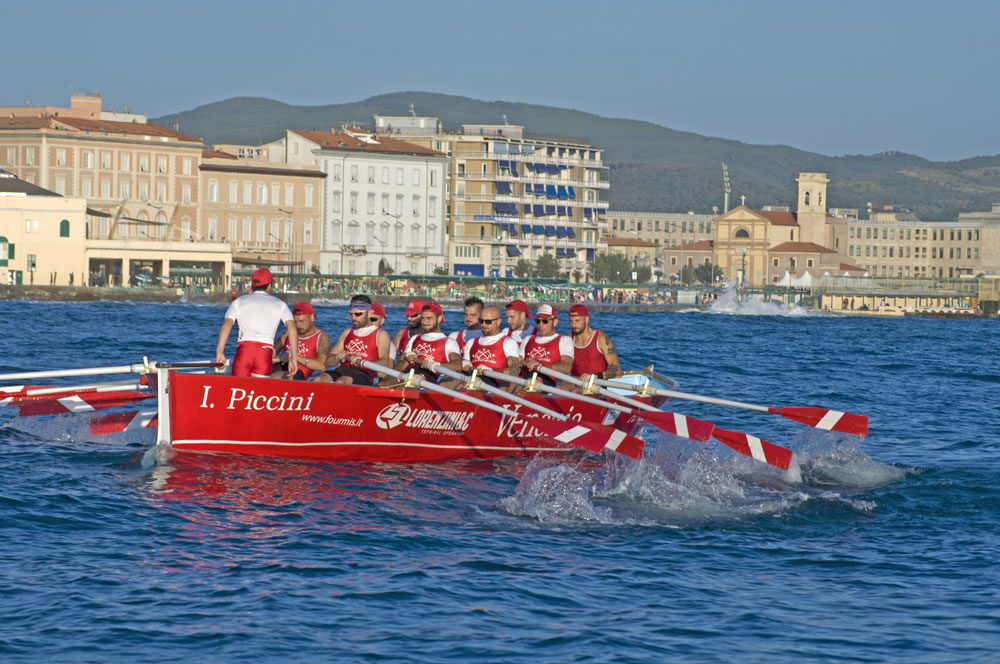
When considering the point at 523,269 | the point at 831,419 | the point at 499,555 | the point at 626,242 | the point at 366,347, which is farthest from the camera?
the point at 626,242

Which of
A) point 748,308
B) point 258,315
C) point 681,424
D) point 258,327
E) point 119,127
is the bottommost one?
point 748,308

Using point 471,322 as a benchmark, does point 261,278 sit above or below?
above

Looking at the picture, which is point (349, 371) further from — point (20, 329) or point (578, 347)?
point (20, 329)

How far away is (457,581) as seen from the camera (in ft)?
35.3

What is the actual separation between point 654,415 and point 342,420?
3.20 meters

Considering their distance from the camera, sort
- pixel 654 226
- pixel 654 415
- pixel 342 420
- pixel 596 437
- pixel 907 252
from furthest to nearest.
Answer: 1. pixel 654 226
2. pixel 907 252
3. pixel 654 415
4. pixel 342 420
5. pixel 596 437

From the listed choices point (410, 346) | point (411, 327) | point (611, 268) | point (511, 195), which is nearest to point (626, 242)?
point (611, 268)

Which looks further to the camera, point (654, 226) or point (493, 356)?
point (654, 226)

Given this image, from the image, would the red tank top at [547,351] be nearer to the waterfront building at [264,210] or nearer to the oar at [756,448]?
the oar at [756,448]

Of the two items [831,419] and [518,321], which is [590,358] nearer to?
[518,321]

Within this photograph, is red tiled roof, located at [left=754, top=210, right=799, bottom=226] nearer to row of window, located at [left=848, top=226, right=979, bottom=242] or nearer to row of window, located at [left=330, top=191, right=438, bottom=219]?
row of window, located at [left=848, top=226, right=979, bottom=242]

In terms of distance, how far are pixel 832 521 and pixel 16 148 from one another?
90.0 metres

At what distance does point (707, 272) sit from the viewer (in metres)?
152

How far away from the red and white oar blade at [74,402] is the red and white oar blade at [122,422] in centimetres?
18
